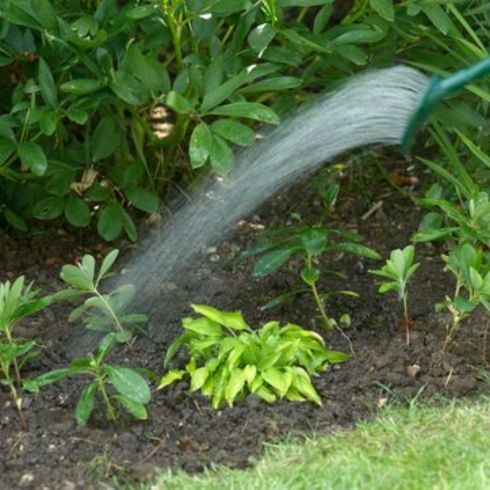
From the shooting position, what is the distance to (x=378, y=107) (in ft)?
14.4

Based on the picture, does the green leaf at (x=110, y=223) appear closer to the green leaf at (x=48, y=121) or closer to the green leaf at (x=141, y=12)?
the green leaf at (x=48, y=121)

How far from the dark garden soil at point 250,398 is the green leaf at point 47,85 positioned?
26.9 inches

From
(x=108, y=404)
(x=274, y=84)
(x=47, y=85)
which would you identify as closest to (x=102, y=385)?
(x=108, y=404)

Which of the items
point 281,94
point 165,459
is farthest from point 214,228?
point 165,459

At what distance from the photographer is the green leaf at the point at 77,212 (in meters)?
4.69

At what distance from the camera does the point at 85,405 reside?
3.72m

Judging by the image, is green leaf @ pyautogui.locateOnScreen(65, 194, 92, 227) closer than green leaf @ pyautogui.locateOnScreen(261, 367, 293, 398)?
No

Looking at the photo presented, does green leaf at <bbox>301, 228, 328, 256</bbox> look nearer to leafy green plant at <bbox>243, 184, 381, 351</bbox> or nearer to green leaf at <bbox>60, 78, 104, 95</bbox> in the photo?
leafy green plant at <bbox>243, 184, 381, 351</bbox>

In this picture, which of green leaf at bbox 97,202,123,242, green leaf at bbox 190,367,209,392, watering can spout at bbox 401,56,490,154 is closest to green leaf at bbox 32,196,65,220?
green leaf at bbox 97,202,123,242

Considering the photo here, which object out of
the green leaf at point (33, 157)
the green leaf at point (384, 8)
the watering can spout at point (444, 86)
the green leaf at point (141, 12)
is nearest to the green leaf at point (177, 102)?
the green leaf at point (141, 12)

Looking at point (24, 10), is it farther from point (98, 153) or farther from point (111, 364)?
A: point (111, 364)

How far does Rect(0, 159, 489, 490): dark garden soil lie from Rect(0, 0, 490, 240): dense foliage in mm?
267

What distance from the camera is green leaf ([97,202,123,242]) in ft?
15.4

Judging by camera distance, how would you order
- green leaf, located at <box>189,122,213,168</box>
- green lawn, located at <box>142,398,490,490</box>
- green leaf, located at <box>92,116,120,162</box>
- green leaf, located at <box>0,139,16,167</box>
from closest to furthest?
1. green lawn, located at <box>142,398,490,490</box>
2. green leaf, located at <box>189,122,213,168</box>
3. green leaf, located at <box>0,139,16,167</box>
4. green leaf, located at <box>92,116,120,162</box>
